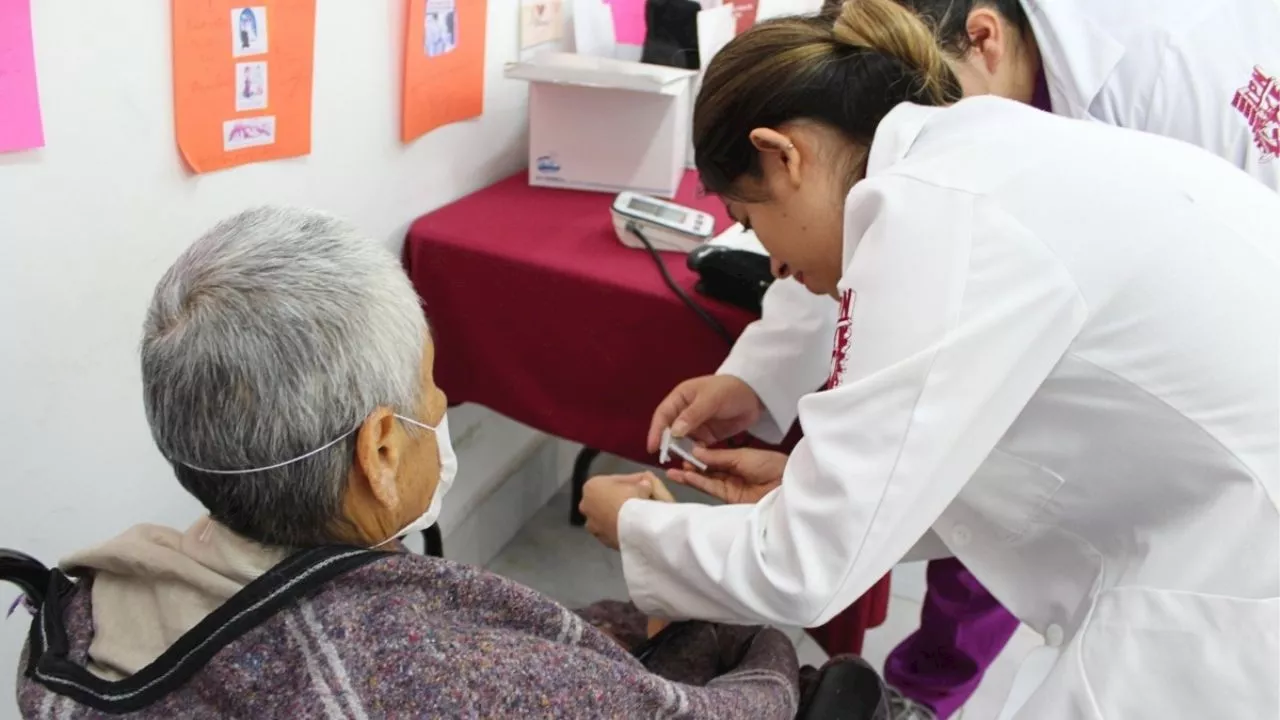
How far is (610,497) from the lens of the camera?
1082 millimetres

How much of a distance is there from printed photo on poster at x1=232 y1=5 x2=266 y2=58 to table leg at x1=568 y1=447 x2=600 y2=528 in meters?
1.35

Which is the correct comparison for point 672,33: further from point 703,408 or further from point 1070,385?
point 1070,385

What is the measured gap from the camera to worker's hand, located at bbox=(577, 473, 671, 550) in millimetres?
1075

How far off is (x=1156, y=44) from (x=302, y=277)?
1.16 meters

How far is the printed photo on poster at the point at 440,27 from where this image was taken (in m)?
1.47

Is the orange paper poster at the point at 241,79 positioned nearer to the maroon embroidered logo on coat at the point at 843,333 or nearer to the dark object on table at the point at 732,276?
the dark object on table at the point at 732,276

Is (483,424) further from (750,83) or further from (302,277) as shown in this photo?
(302,277)

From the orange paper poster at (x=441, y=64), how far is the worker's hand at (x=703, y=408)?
0.62 metres

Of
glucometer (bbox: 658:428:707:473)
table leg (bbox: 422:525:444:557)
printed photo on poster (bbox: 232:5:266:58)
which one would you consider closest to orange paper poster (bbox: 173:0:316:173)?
printed photo on poster (bbox: 232:5:266:58)

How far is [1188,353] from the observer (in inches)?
32.2

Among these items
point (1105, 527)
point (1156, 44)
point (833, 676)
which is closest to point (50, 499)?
point (833, 676)

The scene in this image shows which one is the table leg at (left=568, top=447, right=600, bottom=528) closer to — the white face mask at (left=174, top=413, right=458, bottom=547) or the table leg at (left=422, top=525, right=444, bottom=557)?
the table leg at (left=422, top=525, right=444, bottom=557)

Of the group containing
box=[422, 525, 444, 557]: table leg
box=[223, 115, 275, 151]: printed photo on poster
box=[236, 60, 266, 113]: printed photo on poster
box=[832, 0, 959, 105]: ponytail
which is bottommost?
box=[422, 525, 444, 557]: table leg

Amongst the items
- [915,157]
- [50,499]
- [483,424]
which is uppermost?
[915,157]
